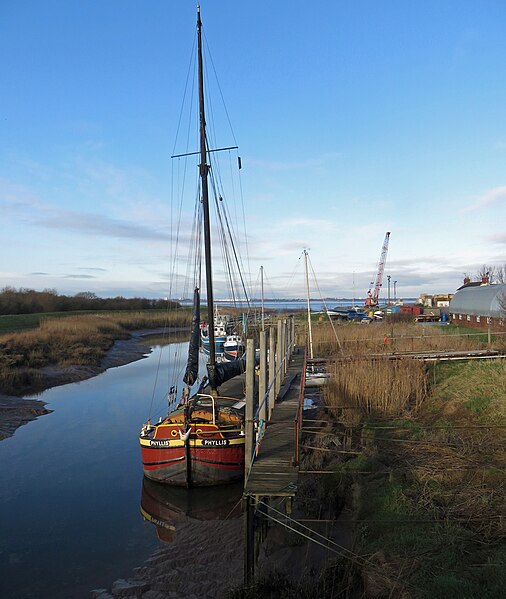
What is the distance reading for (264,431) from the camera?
11.1m

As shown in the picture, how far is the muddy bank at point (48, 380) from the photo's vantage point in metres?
20.9

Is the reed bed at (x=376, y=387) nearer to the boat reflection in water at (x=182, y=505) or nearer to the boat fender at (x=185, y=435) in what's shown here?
the boat reflection in water at (x=182, y=505)

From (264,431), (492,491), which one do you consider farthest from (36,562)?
(492,491)

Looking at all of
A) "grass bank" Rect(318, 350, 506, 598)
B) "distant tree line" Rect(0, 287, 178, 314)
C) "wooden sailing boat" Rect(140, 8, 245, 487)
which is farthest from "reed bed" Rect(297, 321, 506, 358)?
"distant tree line" Rect(0, 287, 178, 314)

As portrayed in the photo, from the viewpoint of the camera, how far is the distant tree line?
75062mm

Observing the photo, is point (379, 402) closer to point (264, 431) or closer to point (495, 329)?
point (264, 431)

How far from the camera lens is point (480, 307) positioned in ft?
129

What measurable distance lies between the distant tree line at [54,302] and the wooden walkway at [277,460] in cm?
6296

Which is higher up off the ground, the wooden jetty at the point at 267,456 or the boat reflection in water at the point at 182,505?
the wooden jetty at the point at 267,456

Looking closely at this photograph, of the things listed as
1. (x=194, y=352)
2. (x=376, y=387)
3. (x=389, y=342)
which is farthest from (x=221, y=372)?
(x=389, y=342)

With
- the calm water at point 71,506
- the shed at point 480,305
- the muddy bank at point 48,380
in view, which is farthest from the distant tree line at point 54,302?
the calm water at point 71,506

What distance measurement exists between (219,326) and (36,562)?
4099cm

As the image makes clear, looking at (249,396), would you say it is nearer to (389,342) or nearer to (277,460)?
(277,460)

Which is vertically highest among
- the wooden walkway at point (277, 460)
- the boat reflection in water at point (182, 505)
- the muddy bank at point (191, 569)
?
the wooden walkway at point (277, 460)
